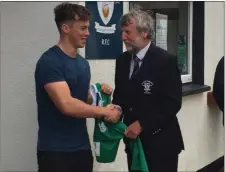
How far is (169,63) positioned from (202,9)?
2.89 meters

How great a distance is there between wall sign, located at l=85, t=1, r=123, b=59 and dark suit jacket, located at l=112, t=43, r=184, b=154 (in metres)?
0.91

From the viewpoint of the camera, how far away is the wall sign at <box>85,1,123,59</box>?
4105 millimetres

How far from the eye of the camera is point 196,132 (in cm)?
578

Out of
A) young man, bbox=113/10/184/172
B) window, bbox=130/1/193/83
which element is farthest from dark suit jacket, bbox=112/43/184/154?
window, bbox=130/1/193/83

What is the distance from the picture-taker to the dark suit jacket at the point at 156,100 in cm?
315

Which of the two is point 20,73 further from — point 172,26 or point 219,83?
point 172,26

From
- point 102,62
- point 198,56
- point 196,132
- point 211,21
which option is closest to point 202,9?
point 211,21

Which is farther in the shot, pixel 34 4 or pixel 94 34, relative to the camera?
pixel 94 34

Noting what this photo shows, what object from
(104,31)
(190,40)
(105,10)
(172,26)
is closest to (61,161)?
Answer: (104,31)

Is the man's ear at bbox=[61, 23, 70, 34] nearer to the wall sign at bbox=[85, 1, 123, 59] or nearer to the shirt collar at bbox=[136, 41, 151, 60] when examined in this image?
the shirt collar at bbox=[136, 41, 151, 60]

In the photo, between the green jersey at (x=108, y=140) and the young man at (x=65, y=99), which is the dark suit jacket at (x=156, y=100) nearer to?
the green jersey at (x=108, y=140)

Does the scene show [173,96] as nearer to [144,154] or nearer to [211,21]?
[144,154]

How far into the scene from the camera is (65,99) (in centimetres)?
282

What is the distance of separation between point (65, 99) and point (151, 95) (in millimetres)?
654
